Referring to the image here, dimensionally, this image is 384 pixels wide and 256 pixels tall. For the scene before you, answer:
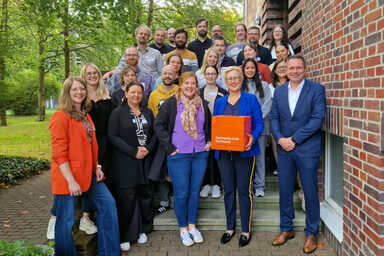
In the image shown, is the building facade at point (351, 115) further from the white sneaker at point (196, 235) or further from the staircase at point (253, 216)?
the white sneaker at point (196, 235)

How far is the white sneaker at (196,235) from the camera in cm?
410

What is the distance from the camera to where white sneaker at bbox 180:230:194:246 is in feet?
13.3

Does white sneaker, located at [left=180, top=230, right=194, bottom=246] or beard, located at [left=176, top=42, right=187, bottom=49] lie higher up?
beard, located at [left=176, top=42, right=187, bottom=49]

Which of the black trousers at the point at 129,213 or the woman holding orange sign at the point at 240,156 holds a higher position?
the woman holding orange sign at the point at 240,156

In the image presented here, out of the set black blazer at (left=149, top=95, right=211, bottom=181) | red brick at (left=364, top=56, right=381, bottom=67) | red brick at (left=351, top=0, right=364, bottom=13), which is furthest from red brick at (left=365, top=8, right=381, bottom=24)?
black blazer at (left=149, top=95, right=211, bottom=181)

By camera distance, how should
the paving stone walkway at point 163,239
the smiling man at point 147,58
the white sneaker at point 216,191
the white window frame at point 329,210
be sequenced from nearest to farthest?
1. the white window frame at point 329,210
2. the paving stone walkway at point 163,239
3. the white sneaker at point 216,191
4. the smiling man at point 147,58

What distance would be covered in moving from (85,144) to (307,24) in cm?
345

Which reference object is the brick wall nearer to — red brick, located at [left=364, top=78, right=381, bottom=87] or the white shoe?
red brick, located at [left=364, top=78, right=381, bottom=87]

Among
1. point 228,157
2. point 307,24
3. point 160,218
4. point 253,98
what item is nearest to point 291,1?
point 307,24

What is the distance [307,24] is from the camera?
15.0 ft

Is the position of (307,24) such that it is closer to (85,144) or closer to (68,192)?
(85,144)

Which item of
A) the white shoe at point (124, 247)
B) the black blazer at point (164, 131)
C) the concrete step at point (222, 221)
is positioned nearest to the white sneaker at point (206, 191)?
the concrete step at point (222, 221)

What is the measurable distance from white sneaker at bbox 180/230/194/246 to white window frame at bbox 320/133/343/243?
173 centimetres

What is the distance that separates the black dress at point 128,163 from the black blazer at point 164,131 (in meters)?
0.13
